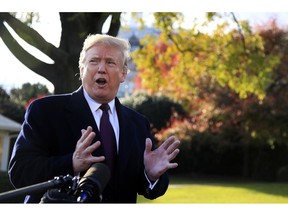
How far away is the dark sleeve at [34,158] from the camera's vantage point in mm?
1360

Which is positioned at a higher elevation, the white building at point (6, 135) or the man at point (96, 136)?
the man at point (96, 136)

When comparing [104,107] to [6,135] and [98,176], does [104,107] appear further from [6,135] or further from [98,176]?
[6,135]

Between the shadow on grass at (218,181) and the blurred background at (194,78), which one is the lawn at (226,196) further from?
the blurred background at (194,78)

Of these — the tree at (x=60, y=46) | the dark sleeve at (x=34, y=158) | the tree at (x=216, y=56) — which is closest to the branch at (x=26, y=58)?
the tree at (x=60, y=46)

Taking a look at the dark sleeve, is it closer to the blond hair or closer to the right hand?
the right hand

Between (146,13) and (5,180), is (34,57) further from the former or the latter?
(146,13)

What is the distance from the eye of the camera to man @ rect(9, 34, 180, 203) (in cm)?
139

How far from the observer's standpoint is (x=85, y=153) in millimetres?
1226

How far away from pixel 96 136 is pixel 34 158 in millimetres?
207

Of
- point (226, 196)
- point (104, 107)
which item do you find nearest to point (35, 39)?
point (104, 107)

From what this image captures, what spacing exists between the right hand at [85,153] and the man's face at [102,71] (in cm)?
31

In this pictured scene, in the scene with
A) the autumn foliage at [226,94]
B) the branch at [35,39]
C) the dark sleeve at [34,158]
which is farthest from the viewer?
the autumn foliage at [226,94]

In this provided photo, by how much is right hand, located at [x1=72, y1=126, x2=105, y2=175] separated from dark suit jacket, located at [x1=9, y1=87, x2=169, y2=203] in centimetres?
10

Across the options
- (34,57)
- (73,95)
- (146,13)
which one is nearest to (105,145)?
(73,95)
